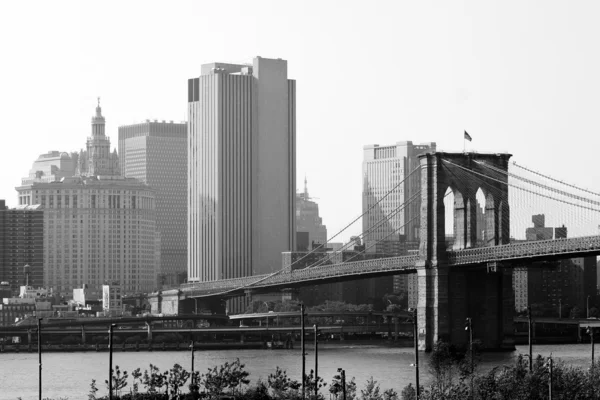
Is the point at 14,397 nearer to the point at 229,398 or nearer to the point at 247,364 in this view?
the point at 229,398

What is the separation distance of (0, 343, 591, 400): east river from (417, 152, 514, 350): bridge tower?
9.18ft

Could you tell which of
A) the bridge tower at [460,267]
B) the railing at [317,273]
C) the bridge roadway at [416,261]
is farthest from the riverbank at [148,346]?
the bridge tower at [460,267]

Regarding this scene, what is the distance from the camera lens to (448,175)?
116m

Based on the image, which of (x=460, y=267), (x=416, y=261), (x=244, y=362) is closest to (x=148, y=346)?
(x=244, y=362)

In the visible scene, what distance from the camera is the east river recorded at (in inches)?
3435

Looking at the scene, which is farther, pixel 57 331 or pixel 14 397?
pixel 57 331

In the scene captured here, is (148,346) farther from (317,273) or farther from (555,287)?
(555,287)

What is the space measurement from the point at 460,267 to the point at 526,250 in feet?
24.4

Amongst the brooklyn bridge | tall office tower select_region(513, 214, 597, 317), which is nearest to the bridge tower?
the brooklyn bridge

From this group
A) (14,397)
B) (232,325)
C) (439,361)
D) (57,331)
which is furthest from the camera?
(232,325)

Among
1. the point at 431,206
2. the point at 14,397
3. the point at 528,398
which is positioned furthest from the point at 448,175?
the point at 528,398

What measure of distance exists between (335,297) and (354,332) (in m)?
48.3

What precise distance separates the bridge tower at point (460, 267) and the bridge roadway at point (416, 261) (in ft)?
5.24

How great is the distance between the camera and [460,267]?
11419 cm
